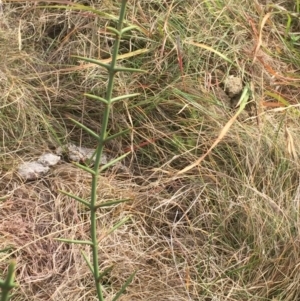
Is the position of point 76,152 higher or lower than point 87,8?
lower

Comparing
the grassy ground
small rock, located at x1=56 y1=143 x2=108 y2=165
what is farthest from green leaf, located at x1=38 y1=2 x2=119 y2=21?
small rock, located at x1=56 y1=143 x2=108 y2=165

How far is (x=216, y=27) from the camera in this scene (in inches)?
79.5

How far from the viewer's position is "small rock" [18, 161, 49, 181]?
1686mm

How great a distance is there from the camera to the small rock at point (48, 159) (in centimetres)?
171

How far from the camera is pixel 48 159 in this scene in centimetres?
172

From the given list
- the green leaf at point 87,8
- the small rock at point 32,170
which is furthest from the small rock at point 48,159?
the green leaf at point 87,8

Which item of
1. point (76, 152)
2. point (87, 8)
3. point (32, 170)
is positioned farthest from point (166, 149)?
point (87, 8)

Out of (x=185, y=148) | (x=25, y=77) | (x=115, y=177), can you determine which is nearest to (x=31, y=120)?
(x=25, y=77)

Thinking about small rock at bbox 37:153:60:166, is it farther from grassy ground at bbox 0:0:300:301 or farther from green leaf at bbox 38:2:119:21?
green leaf at bbox 38:2:119:21

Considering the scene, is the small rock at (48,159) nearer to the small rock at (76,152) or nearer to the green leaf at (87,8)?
the small rock at (76,152)

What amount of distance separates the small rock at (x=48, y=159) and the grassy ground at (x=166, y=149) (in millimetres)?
24

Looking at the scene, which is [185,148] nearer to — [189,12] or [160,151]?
[160,151]

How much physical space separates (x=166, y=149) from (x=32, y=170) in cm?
37

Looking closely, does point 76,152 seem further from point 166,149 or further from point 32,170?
point 166,149
